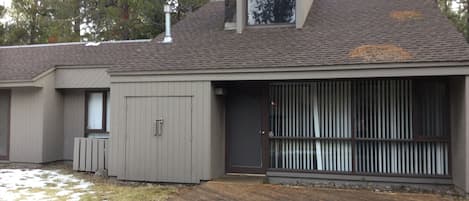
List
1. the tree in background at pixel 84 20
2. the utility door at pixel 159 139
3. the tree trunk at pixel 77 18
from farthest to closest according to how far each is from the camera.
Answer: the tree trunk at pixel 77 18 < the tree in background at pixel 84 20 < the utility door at pixel 159 139

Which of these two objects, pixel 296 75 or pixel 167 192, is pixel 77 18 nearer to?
pixel 167 192

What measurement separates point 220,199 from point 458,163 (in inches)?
164

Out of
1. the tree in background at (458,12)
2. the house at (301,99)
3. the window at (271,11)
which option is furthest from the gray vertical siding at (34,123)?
the tree in background at (458,12)

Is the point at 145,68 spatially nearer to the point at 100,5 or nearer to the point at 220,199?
the point at 220,199

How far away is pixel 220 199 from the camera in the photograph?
6914 millimetres

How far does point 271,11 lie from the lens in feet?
32.3

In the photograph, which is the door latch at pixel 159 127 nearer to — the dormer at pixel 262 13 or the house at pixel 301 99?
the house at pixel 301 99

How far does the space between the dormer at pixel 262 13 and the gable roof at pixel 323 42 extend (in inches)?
7.9

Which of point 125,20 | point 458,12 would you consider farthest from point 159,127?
point 458,12

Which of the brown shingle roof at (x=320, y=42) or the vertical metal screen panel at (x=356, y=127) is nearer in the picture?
the brown shingle roof at (x=320, y=42)

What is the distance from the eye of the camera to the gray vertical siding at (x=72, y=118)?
11539 mm

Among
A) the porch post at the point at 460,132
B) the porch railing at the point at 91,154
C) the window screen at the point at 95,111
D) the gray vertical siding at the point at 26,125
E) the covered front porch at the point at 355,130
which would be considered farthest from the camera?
the window screen at the point at 95,111

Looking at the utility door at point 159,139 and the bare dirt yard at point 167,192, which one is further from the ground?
the utility door at point 159,139

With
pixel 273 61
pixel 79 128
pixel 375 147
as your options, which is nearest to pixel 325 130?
pixel 375 147
